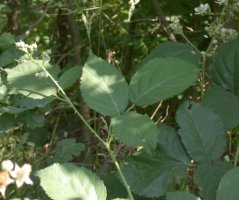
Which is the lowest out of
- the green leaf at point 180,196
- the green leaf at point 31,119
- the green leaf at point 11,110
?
the green leaf at point 31,119

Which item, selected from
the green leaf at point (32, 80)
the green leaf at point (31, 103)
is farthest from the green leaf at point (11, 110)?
the green leaf at point (32, 80)

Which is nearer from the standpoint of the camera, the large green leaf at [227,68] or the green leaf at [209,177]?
the green leaf at [209,177]

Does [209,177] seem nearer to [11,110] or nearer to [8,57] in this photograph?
[11,110]

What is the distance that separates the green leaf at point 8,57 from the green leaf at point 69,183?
0.64m

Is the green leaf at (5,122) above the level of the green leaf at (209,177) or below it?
below

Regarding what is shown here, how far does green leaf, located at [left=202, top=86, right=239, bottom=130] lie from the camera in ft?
3.52

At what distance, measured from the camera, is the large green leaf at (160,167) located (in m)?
1.00

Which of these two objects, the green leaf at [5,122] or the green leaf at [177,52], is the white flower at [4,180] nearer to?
the green leaf at [5,122]

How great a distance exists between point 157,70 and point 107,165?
58cm

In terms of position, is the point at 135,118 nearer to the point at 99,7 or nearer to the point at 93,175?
the point at 93,175

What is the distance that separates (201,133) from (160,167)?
11 cm

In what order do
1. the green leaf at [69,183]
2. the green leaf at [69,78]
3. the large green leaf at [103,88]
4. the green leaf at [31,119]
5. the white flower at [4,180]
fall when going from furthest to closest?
the green leaf at [31,119] → the green leaf at [69,78] → the large green leaf at [103,88] → the green leaf at [69,183] → the white flower at [4,180]

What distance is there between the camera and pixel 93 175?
886mm

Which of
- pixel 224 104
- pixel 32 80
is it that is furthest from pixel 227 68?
pixel 32 80
